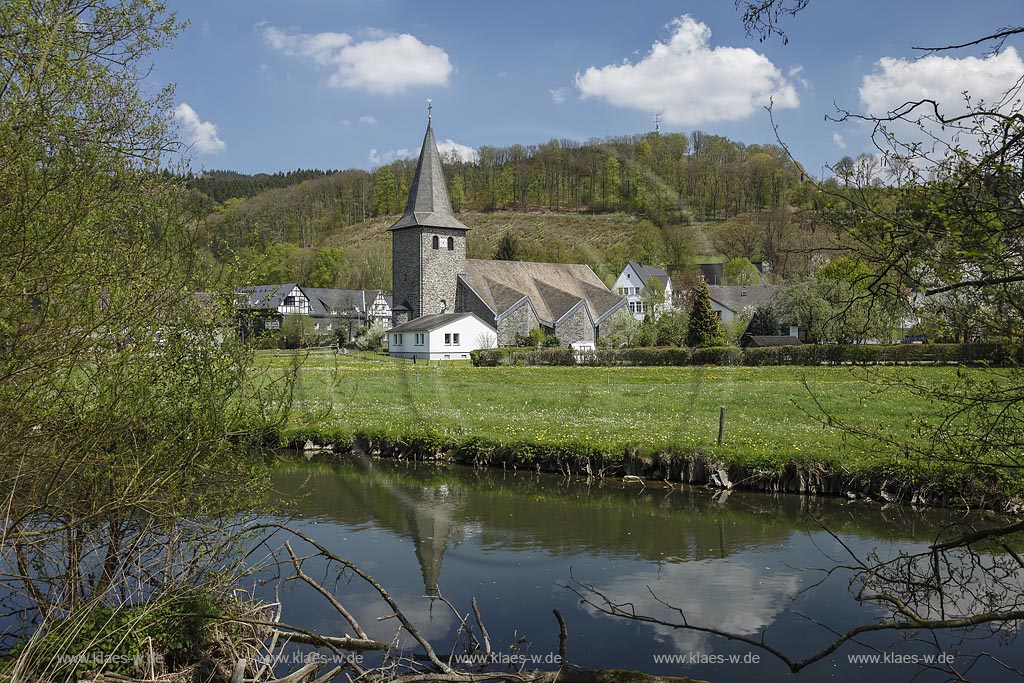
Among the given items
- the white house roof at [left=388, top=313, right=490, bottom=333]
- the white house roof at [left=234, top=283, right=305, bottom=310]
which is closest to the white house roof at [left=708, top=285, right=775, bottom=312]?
the white house roof at [left=234, top=283, right=305, bottom=310]

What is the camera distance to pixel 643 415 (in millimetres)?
20766

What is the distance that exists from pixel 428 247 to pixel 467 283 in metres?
4.14

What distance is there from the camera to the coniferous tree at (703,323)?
25.6m

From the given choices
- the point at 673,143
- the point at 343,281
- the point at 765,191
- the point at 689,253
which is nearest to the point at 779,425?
the point at 689,253

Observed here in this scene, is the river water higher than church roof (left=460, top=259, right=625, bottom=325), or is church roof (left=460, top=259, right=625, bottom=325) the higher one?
church roof (left=460, top=259, right=625, bottom=325)

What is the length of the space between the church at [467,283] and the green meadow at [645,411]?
2249 cm

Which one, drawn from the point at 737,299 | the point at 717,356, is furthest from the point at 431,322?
the point at 737,299

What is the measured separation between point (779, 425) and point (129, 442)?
49.4 ft

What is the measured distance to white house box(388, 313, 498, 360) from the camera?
53.2m

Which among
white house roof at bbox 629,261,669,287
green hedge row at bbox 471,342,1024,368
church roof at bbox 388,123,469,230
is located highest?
church roof at bbox 388,123,469,230

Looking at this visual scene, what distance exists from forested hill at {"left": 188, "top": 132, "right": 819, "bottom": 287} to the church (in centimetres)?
222

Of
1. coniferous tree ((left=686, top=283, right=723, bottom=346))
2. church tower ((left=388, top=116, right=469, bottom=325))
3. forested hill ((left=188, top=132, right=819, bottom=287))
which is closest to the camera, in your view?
forested hill ((left=188, top=132, right=819, bottom=287))

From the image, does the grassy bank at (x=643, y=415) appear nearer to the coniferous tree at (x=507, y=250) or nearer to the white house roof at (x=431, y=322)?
the white house roof at (x=431, y=322)

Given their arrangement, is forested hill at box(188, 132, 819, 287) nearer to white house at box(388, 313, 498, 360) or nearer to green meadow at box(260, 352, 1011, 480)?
green meadow at box(260, 352, 1011, 480)
